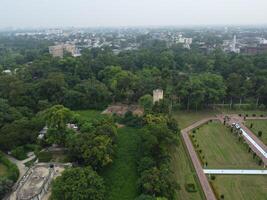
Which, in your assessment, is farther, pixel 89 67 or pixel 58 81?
pixel 89 67

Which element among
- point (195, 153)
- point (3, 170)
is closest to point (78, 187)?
point (3, 170)

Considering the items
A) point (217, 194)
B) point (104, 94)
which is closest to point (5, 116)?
point (104, 94)

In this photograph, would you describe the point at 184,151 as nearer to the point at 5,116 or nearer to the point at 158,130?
the point at 158,130

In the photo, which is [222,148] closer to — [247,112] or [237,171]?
[237,171]

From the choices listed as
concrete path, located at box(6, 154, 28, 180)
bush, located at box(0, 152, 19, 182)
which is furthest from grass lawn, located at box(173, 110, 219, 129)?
bush, located at box(0, 152, 19, 182)

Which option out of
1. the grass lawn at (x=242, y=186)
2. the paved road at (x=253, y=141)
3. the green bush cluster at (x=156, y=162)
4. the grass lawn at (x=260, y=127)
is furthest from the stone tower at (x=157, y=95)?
the grass lawn at (x=242, y=186)

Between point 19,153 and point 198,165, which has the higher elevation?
point 19,153
